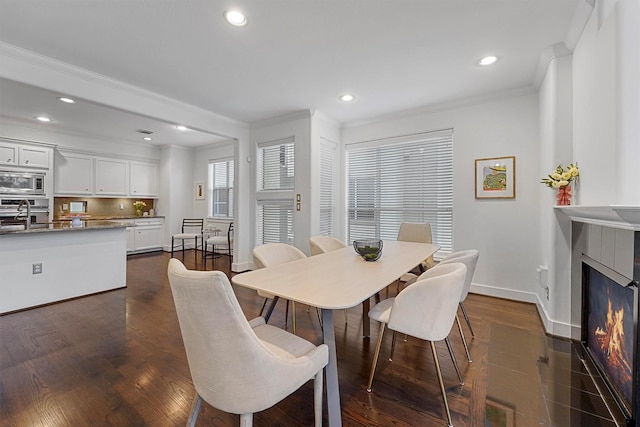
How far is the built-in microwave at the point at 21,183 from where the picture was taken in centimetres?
459

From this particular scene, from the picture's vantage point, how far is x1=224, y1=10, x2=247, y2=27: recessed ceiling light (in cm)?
204

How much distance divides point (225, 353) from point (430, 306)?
3.52ft

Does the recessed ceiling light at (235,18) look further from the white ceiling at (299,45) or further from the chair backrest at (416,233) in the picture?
the chair backrest at (416,233)

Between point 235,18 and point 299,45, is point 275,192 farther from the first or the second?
point 235,18

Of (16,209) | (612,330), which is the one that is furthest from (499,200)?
(16,209)

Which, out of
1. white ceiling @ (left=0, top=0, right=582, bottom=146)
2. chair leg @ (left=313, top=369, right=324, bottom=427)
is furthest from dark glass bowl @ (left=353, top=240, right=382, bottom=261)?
white ceiling @ (left=0, top=0, right=582, bottom=146)

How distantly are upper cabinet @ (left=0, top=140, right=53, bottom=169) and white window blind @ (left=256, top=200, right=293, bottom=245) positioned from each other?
406 cm

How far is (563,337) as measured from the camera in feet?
8.00

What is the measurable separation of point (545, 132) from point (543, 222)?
924 mm

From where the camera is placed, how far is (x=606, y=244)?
186cm

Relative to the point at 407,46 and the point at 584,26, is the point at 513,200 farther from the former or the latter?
the point at 407,46

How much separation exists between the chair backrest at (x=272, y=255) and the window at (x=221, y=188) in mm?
4389

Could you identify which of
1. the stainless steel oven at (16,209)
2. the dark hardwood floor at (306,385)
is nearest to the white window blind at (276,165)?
the dark hardwood floor at (306,385)

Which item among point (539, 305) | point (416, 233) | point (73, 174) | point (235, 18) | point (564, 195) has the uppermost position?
point (235, 18)
